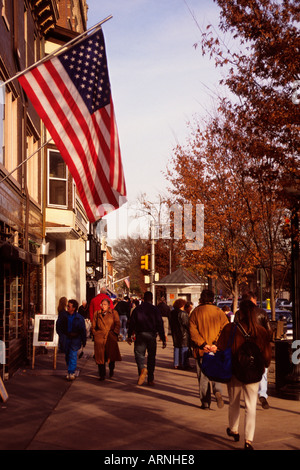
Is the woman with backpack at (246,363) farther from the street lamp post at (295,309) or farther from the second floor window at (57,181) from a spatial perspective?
the second floor window at (57,181)

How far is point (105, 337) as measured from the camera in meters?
14.5

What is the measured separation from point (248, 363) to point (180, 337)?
9162mm

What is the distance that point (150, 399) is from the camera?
11.7m

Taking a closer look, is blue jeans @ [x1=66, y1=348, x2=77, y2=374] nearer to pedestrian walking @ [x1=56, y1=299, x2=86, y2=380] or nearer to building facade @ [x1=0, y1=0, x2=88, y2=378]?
pedestrian walking @ [x1=56, y1=299, x2=86, y2=380]

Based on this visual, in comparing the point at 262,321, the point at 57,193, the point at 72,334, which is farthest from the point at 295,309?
the point at 57,193

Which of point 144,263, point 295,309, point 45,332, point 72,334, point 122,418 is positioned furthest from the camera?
point 144,263

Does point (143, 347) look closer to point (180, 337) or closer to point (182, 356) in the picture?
point (180, 337)

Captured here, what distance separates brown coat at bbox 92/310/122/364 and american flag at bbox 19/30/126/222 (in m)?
4.37

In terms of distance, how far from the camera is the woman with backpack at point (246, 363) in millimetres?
7738

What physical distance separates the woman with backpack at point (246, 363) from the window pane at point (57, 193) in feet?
60.2

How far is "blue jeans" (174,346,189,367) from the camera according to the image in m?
17.0

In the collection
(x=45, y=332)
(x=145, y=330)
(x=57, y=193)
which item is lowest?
(x=45, y=332)

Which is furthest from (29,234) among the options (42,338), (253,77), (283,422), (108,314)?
(283,422)

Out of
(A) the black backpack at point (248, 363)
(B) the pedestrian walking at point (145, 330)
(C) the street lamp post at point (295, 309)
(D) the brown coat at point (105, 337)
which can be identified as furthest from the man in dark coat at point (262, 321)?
(D) the brown coat at point (105, 337)
